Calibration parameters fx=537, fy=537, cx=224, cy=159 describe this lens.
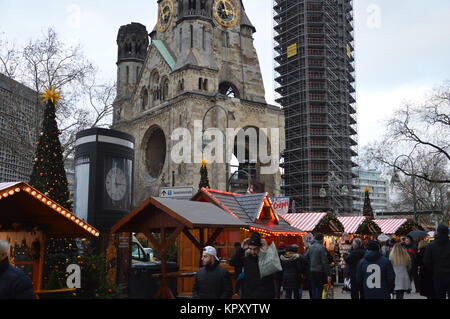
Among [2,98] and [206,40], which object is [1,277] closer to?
[2,98]

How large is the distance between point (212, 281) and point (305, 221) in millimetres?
17977

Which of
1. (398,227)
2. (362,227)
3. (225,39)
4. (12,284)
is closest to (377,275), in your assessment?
(12,284)

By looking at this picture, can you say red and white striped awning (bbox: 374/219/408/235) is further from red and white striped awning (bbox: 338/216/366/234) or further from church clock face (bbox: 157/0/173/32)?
church clock face (bbox: 157/0/173/32)

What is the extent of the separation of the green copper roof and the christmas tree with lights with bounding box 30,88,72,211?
34.8m

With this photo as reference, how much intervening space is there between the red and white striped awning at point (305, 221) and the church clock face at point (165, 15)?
32.8m

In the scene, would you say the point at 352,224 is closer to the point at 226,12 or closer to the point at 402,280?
the point at 402,280

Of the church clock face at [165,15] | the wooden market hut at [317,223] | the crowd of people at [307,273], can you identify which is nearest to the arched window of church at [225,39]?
the church clock face at [165,15]

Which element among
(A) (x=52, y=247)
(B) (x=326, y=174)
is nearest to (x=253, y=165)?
(B) (x=326, y=174)

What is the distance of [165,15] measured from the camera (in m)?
54.0

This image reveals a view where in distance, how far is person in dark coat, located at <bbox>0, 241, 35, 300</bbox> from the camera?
5488 mm

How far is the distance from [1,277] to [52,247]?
28.2 ft

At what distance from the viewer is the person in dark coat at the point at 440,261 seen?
9.55 meters

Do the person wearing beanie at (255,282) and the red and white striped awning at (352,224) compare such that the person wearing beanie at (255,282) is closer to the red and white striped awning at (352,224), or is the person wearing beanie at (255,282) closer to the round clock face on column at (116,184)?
the round clock face on column at (116,184)

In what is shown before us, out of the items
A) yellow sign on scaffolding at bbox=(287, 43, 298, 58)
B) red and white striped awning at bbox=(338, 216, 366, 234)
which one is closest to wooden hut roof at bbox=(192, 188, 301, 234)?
red and white striped awning at bbox=(338, 216, 366, 234)
